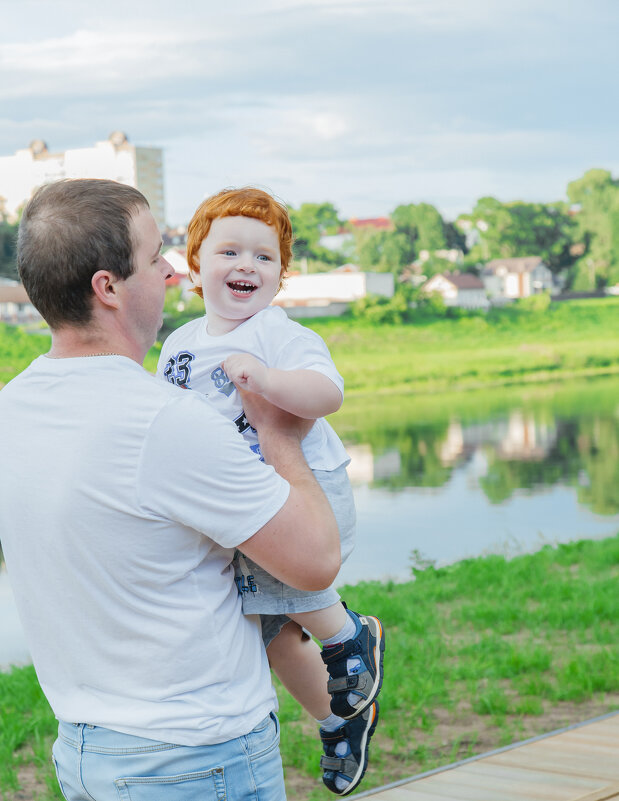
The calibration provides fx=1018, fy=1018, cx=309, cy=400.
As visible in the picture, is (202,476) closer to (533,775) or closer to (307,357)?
(307,357)

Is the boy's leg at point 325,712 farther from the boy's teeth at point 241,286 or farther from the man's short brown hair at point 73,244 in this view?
the man's short brown hair at point 73,244

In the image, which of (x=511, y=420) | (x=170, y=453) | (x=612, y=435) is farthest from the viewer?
(x=511, y=420)

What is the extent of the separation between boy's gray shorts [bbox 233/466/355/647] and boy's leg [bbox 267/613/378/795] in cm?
5

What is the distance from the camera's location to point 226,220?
176cm

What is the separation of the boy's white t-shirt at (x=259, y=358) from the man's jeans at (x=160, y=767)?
460 mm

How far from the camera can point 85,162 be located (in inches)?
1046

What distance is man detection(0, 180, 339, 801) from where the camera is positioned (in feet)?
3.97

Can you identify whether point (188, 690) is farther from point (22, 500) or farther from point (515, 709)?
point (515, 709)

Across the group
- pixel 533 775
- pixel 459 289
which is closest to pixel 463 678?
pixel 533 775

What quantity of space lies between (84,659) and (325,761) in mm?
604

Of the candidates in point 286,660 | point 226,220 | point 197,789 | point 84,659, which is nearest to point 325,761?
point 286,660

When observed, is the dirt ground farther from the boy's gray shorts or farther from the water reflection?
the water reflection

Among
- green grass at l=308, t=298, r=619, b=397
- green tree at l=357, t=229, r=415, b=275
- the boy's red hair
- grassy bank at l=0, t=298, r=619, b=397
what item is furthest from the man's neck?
green tree at l=357, t=229, r=415, b=275

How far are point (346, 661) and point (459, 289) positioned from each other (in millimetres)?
Answer: 28460
